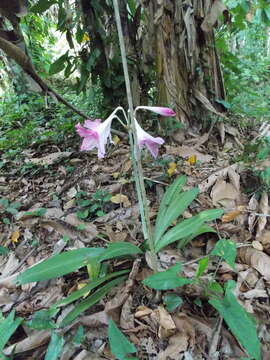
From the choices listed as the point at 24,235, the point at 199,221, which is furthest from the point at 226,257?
the point at 24,235

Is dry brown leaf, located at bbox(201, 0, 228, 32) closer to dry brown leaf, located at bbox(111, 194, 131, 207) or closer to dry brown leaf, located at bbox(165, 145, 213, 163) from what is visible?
dry brown leaf, located at bbox(165, 145, 213, 163)

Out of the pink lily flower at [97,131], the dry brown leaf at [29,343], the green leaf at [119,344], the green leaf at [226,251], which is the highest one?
the pink lily flower at [97,131]

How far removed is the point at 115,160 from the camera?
252cm

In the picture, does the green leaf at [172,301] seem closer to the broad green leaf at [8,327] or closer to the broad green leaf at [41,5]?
the broad green leaf at [8,327]

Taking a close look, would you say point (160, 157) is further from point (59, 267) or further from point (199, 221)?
point (59, 267)

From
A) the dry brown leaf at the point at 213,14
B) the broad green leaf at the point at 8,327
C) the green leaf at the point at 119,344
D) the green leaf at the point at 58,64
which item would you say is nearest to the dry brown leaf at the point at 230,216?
the green leaf at the point at 119,344

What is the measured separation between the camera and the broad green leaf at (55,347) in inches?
46.7

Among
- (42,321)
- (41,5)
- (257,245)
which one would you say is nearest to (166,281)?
(42,321)

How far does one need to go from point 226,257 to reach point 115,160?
1.40 meters

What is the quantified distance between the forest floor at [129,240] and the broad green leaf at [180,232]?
15 cm

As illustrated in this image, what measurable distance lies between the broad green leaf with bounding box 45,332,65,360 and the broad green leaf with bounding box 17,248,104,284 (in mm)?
227

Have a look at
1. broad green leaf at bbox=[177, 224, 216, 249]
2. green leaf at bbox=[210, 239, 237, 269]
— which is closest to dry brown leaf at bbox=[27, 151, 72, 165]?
broad green leaf at bbox=[177, 224, 216, 249]

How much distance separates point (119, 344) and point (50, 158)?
1.87 metres

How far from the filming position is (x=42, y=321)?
127 cm
